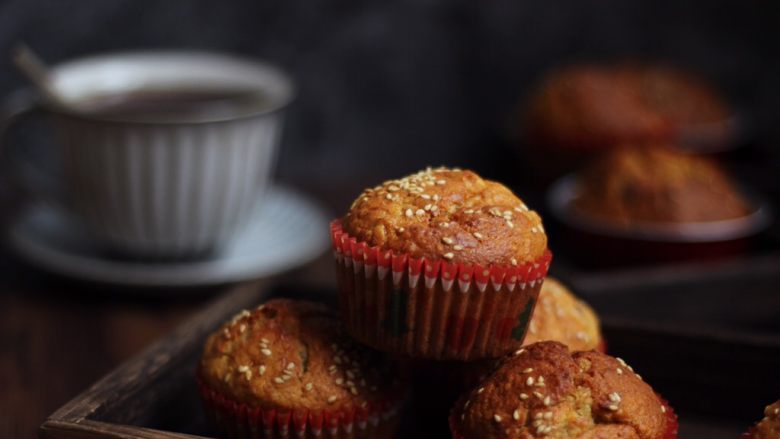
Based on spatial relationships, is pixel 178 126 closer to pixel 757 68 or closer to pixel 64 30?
pixel 64 30

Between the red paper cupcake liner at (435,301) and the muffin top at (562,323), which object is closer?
the red paper cupcake liner at (435,301)

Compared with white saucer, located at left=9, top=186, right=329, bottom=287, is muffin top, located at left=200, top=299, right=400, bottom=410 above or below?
above

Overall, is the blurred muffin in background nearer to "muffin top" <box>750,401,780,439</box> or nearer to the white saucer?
the white saucer

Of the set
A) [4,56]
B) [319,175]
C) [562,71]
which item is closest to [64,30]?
[4,56]

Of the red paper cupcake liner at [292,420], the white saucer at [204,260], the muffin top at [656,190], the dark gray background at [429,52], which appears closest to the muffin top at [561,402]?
the red paper cupcake liner at [292,420]

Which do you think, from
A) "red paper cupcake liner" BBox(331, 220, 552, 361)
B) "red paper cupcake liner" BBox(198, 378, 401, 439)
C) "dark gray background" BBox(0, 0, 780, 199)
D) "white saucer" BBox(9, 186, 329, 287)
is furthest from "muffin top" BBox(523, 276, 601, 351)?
"dark gray background" BBox(0, 0, 780, 199)

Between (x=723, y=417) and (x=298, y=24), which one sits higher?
(x=298, y=24)

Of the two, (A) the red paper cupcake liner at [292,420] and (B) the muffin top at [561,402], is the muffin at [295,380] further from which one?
(B) the muffin top at [561,402]
